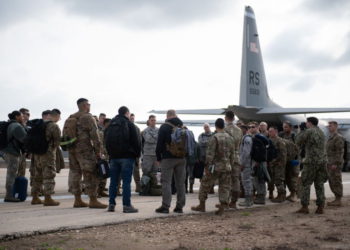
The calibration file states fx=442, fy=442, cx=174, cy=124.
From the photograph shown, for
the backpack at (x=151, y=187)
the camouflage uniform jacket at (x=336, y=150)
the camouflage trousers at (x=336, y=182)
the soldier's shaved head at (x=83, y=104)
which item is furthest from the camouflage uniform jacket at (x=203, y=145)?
the soldier's shaved head at (x=83, y=104)

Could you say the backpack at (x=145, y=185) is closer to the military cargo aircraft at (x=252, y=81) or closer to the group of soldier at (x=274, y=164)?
the group of soldier at (x=274, y=164)

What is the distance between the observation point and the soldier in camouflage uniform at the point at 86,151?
7.71 meters

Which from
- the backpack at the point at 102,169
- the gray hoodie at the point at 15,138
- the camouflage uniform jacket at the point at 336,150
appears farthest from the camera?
A: the camouflage uniform jacket at the point at 336,150

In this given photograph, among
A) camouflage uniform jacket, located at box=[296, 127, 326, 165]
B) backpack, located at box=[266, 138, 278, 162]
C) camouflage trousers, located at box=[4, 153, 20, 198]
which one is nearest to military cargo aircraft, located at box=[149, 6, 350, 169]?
backpack, located at box=[266, 138, 278, 162]

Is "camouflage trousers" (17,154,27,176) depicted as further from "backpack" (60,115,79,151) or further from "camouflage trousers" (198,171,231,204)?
"camouflage trousers" (198,171,231,204)

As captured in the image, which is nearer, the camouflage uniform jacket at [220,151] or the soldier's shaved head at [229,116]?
the camouflage uniform jacket at [220,151]

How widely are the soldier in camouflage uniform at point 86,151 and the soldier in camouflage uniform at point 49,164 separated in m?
0.44

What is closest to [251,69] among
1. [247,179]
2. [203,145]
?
[203,145]

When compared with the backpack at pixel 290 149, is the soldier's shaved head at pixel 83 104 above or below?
above

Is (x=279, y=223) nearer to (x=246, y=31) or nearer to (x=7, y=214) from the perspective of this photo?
(x=7, y=214)

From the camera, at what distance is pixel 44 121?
8250mm

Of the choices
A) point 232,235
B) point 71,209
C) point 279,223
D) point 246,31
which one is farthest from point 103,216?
point 246,31

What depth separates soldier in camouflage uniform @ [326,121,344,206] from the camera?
9391 millimetres

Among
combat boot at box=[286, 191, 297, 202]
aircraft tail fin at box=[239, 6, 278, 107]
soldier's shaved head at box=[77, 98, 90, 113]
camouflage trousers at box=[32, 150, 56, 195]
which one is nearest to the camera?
soldier's shaved head at box=[77, 98, 90, 113]
